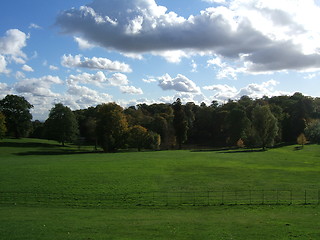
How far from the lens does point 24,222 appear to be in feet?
75.7

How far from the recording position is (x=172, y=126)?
438 feet

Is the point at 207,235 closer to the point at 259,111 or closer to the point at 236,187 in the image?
the point at 236,187

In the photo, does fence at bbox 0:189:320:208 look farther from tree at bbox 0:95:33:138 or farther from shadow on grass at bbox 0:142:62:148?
tree at bbox 0:95:33:138

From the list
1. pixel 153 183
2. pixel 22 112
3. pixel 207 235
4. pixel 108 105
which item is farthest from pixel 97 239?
pixel 22 112

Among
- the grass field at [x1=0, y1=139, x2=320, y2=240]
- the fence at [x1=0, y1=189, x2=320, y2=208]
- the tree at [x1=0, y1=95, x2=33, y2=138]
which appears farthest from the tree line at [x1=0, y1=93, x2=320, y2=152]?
the fence at [x1=0, y1=189, x2=320, y2=208]

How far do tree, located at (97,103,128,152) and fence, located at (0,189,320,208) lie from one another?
64490 mm

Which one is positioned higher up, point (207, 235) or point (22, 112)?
point (22, 112)

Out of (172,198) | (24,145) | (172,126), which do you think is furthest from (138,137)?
(172,198)

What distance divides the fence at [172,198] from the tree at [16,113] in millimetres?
89092

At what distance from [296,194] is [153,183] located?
1716 centimetres

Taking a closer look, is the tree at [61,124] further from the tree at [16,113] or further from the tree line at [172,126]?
the tree at [16,113]

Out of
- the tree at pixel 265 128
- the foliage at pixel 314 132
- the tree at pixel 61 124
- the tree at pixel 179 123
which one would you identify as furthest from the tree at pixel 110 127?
the foliage at pixel 314 132

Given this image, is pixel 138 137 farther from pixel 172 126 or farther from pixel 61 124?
pixel 172 126

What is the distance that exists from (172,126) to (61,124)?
43831mm
